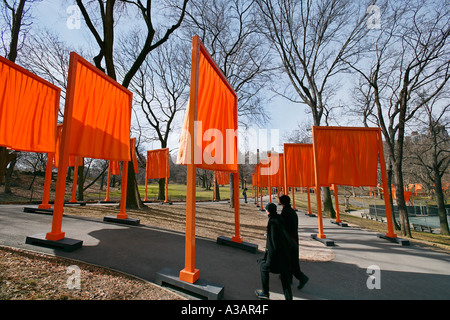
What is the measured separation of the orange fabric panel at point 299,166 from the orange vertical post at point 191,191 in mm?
8899

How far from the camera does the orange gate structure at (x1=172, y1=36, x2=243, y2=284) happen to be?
361cm

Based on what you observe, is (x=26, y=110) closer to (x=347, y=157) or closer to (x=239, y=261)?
(x=239, y=261)

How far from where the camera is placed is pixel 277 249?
3387 millimetres

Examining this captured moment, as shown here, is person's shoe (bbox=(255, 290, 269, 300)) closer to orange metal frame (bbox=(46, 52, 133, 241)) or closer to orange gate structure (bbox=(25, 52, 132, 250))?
orange gate structure (bbox=(25, 52, 132, 250))

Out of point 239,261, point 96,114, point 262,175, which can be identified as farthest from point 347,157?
point 262,175

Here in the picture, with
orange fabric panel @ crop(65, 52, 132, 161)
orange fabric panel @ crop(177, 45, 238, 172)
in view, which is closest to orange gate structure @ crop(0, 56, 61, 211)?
orange fabric panel @ crop(65, 52, 132, 161)

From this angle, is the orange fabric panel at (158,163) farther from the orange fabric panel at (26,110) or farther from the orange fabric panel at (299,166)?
the orange fabric panel at (26,110)

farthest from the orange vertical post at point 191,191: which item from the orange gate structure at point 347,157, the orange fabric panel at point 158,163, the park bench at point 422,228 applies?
the park bench at point 422,228

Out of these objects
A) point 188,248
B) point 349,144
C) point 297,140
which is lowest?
point 188,248

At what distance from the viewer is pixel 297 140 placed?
29578 millimetres

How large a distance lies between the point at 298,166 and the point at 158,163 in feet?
38.1
